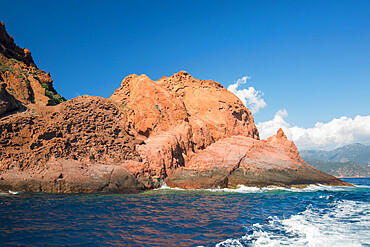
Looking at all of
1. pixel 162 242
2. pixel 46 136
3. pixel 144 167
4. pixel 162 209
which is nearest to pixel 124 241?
pixel 162 242

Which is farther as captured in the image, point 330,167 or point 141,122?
point 330,167

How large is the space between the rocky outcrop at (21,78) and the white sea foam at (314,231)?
23933 millimetres

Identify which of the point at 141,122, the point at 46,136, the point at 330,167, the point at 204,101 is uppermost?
the point at 204,101

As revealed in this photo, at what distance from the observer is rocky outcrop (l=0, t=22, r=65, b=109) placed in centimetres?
2347

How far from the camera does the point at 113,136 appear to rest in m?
23.4

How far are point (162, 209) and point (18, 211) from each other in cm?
608

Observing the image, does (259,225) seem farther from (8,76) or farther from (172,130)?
(8,76)

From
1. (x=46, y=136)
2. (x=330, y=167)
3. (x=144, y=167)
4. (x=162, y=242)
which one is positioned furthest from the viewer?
(x=330, y=167)

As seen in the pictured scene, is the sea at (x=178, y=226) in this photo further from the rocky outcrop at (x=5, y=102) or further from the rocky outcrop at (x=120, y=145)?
the rocky outcrop at (x=5, y=102)

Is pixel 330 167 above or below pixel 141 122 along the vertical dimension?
below

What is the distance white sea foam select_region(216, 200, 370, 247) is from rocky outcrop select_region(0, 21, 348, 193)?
39.3 feet

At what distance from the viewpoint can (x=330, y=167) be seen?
179 meters

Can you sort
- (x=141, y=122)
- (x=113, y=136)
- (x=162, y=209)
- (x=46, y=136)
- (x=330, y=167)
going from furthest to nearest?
(x=330, y=167), (x=141, y=122), (x=113, y=136), (x=46, y=136), (x=162, y=209)

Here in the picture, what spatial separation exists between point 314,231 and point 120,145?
1834 centimetres
